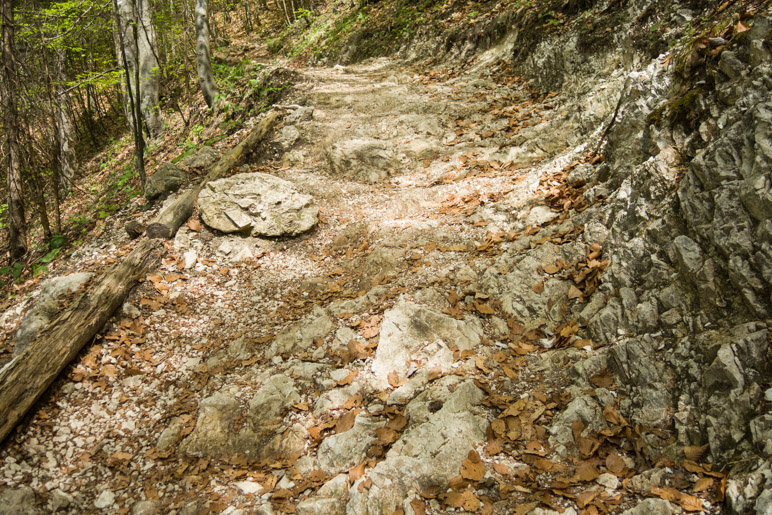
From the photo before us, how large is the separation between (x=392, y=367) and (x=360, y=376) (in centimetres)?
32

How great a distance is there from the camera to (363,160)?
296 inches

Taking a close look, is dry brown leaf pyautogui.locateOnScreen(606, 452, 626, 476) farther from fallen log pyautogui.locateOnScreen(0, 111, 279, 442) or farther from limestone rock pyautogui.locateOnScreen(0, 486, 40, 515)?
fallen log pyautogui.locateOnScreen(0, 111, 279, 442)

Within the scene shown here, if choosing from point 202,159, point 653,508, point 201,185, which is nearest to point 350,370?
point 653,508

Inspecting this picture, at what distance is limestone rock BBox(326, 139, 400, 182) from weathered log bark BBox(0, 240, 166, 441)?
12.1 feet

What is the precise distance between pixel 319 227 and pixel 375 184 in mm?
1546

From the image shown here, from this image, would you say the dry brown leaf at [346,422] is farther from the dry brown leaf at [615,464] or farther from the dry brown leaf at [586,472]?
the dry brown leaf at [615,464]

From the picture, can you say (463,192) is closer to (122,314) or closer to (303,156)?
(303,156)

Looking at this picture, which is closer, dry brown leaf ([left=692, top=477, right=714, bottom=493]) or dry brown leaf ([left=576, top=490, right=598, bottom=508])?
dry brown leaf ([left=692, top=477, right=714, bottom=493])

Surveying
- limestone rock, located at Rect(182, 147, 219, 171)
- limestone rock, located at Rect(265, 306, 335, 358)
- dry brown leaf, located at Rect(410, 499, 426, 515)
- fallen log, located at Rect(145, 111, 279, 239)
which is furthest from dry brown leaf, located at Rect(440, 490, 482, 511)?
limestone rock, located at Rect(182, 147, 219, 171)

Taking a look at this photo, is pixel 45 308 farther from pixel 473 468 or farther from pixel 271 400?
pixel 473 468

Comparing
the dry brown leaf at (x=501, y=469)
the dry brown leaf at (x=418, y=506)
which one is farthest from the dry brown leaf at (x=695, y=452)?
the dry brown leaf at (x=418, y=506)

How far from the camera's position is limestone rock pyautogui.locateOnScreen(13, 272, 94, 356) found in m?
4.23

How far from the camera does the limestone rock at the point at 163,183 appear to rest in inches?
264

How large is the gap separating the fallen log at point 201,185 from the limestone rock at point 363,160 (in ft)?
5.17
